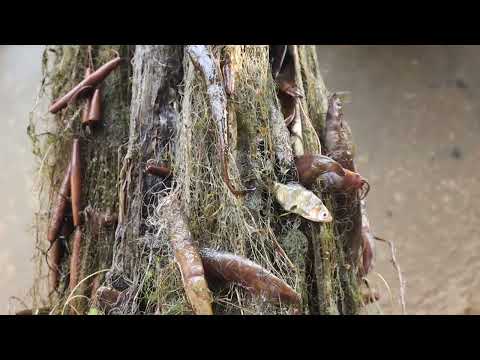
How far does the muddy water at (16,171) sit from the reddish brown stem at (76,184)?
428 millimetres

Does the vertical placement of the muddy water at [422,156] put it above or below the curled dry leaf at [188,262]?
above

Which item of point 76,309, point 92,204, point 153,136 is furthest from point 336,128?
point 76,309

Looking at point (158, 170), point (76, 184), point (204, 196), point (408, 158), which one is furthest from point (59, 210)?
point (408, 158)

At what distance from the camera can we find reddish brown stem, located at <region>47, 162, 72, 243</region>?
5.45 feet

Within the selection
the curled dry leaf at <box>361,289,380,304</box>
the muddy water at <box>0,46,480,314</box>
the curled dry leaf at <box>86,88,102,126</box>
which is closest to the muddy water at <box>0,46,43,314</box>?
the muddy water at <box>0,46,480,314</box>

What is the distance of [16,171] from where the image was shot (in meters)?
2.21

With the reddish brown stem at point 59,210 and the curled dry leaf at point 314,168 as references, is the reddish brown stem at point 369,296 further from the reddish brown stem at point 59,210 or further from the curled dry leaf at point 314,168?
the reddish brown stem at point 59,210

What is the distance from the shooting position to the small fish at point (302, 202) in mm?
1249

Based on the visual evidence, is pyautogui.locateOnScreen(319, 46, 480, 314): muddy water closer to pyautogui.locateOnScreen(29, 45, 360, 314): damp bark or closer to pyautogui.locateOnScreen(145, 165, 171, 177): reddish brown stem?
pyautogui.locateOnScreen(29, 45, 360, 314): damp bark

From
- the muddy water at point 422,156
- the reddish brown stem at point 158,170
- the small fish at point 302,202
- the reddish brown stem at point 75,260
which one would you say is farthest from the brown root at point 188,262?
the muddy water at point 422,156

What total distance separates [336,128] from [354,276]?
1.44 feet
